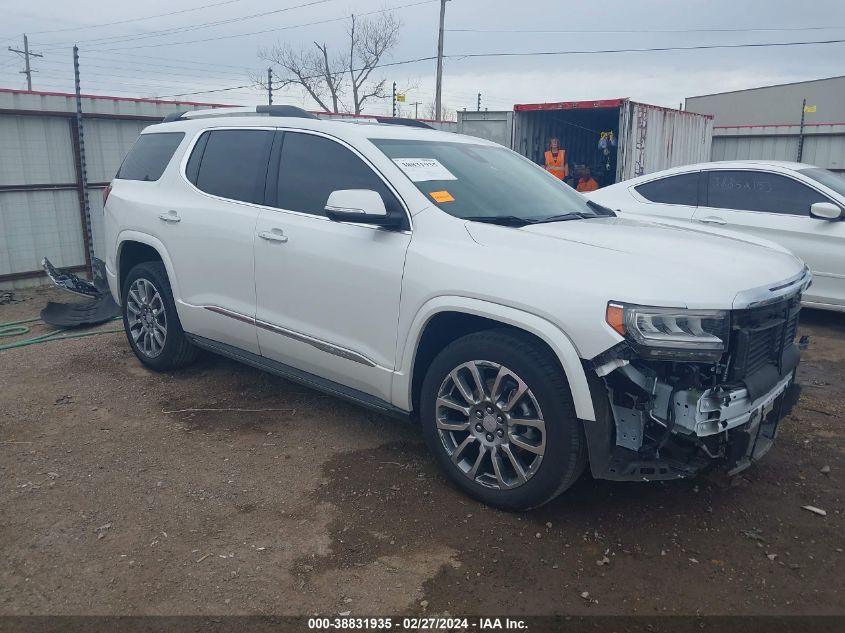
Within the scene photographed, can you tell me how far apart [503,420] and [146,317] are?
3.35 m

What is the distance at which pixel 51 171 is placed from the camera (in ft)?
30.1

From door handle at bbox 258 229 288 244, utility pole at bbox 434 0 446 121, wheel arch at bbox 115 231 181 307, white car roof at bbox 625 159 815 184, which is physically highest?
utility pole at bbox 434 0 446 121

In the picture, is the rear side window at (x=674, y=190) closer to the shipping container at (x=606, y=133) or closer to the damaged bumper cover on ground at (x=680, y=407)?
the shipping container at (x=606, y=133)

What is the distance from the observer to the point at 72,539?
3.34 meters

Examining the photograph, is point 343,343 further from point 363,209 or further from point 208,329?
point 208,329

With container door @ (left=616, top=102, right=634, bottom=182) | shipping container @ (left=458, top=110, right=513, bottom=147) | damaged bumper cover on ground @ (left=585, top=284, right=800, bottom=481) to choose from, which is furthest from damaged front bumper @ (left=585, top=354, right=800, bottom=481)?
shipping container @ (left=458, top=110, right=513, bottom=147)

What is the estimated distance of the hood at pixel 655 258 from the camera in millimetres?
3057

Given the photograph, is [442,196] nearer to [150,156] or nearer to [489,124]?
[150,156]

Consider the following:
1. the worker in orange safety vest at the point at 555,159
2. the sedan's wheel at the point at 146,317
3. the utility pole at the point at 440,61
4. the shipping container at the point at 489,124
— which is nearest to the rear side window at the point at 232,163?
the sedan's wheel at the point at 146,317

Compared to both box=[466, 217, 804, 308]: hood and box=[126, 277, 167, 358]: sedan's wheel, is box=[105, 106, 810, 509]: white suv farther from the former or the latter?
box=[126, 277, 167, 358]: sedan's wheel

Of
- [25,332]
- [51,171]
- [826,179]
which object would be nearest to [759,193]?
[826,179]

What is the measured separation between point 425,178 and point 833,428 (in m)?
3.12

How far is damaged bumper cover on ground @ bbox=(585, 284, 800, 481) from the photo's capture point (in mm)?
3053

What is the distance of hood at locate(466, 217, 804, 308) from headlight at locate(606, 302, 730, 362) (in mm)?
42
